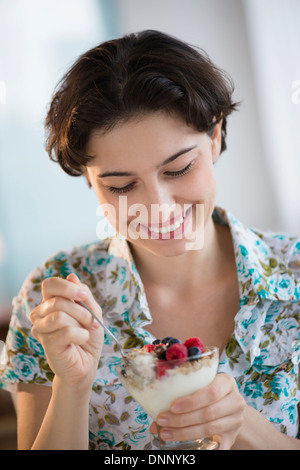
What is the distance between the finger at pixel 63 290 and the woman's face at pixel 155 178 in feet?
1.12

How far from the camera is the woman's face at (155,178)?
4.39 ft

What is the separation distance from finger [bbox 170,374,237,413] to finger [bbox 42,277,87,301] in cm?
26

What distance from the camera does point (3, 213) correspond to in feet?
15.0

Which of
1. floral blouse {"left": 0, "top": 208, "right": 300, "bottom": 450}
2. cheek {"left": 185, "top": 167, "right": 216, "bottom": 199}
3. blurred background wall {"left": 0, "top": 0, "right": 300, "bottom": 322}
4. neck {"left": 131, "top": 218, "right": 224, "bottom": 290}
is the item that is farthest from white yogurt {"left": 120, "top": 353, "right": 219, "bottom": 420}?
blurred background wall {"left": 0, "top": 0, "right": 300, "bottom": 322}

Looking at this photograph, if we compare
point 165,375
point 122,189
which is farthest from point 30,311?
point 165,375

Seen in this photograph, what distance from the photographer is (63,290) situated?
1.08 meters

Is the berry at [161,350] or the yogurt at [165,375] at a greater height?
the berry at [161,350]

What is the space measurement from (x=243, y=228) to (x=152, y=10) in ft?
10.5

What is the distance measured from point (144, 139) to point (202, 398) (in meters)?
0.60

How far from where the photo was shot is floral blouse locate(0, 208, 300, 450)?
144 cm

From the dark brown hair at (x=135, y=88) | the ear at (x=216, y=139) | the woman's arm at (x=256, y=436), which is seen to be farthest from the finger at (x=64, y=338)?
the ear at (x=216, y=139)

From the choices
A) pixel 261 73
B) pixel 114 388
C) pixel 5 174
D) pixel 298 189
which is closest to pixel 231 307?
pixel 114 388

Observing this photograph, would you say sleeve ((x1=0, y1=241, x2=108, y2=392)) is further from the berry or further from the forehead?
the berry

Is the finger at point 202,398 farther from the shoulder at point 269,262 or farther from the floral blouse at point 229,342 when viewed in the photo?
the shoulder at point 269,262
